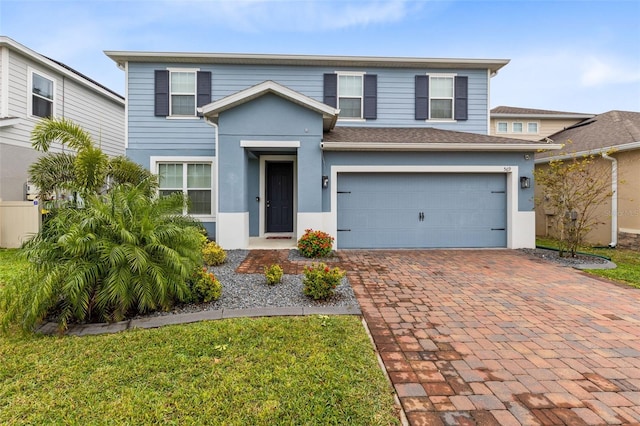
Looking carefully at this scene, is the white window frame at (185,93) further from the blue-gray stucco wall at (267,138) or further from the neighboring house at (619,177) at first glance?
the neighboring house at (619,177)

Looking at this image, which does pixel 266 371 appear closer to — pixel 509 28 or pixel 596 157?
pixel 596 157

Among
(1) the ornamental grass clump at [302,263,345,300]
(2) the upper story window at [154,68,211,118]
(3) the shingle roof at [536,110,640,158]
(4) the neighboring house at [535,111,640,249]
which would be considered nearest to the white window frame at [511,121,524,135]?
(3) the shingle roof at [536,110,640,158]

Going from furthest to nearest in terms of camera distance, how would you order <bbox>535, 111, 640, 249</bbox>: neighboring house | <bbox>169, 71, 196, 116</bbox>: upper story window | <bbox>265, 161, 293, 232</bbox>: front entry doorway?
<bbox>265, 161, 293, 232</bbox>: front entry doorway
<bbox>169, 71, 196, 116</bbox>: upper story window
<bbox>535, 111, 640, 249</bbox>: neighboring house

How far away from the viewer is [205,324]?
11.7 ft

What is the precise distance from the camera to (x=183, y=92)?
9.80 meters

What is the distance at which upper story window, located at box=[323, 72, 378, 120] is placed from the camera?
10203mm

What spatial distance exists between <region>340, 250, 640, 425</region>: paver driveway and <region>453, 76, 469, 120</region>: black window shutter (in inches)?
257

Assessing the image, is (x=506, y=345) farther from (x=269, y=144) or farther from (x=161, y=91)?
(x=161, y=91)

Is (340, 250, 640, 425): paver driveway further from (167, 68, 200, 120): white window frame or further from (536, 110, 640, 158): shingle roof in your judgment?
(167, 68, 200, 120): white window frame

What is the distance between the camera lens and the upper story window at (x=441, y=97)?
34.2 feet

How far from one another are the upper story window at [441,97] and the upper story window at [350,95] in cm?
204

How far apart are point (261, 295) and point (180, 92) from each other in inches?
326

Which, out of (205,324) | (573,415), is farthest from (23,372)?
(573,415)

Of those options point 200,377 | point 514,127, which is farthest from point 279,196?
point 514,127
